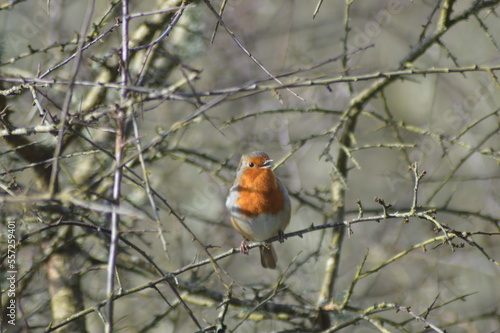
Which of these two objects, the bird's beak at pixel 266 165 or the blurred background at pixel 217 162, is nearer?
the blurred background at pixel 217 162

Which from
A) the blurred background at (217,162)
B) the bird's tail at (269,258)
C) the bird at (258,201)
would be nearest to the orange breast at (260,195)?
the bird at (258,201)

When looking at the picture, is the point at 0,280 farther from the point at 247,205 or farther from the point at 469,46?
the point at 469,46

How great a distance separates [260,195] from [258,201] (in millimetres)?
53

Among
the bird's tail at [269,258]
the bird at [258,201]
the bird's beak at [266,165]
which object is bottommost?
the bird's tail at [269,258]

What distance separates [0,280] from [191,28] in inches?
132

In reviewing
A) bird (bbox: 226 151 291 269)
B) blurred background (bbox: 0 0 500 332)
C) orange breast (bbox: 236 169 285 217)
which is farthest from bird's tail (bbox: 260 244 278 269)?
orange breast (bbox: 236 169 285 217)

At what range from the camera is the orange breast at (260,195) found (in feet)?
16.2

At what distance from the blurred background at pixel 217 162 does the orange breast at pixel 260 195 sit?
0.27 m

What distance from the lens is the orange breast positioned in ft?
16.2

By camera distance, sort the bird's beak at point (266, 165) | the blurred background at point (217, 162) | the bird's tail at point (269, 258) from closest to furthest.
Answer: the blurred background at point (217, 162) → the bird's beak at point (266, 165) → the bird's tail at point (269, 258)

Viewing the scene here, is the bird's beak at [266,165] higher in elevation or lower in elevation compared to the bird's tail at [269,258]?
higher

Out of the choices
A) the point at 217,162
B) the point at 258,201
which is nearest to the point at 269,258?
the point at 258,201

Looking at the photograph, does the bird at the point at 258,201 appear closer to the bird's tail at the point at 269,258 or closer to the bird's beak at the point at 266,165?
the bird's beak at the point at 266,165

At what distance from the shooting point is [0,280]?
150 inches
